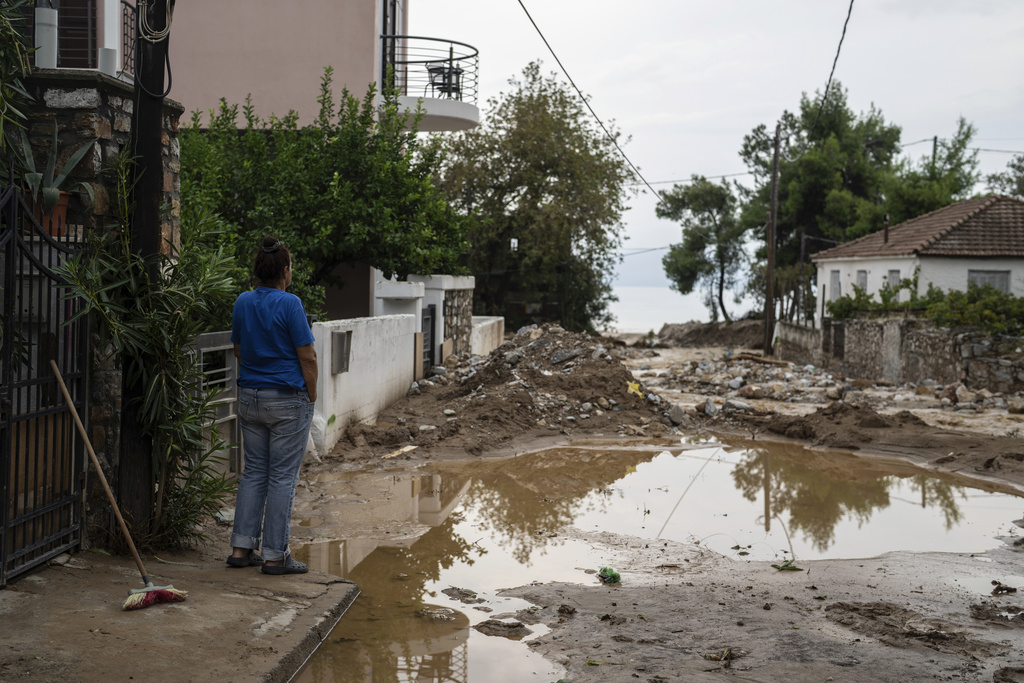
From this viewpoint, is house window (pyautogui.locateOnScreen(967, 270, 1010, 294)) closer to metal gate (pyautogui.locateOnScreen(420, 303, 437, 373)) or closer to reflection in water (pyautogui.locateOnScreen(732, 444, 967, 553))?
reflection in water (pyautogui.locateOnScreen(732, 444, 967, 553))

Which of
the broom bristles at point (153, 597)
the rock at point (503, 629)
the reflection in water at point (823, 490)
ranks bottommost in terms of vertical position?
the reflection in water at point (823, 490)

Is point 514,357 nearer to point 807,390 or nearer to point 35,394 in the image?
point 807,390

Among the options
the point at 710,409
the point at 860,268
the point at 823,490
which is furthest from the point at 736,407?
the point at 860,268

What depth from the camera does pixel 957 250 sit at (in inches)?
1054

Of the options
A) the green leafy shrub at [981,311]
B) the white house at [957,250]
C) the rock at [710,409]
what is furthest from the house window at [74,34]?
the white house at [957,250]

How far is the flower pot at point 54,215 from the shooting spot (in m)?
5.18

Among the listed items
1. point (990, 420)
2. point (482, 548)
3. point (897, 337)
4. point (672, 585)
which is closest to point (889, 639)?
point (672, 585)

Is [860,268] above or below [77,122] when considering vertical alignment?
above

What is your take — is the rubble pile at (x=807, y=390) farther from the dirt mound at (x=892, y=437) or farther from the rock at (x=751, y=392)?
the dirt mound at (x=892, y=437)

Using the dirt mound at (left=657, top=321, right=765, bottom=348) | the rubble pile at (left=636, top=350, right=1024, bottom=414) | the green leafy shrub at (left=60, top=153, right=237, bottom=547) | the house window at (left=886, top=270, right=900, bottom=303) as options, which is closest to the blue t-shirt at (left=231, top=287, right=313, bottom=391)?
the green leafy shrub at (left=60, top=153, right=237, bottom=547)

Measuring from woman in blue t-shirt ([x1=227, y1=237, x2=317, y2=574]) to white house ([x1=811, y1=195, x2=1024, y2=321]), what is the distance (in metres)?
23.7

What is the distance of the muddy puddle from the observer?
493cm

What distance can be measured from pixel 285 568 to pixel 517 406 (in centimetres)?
800

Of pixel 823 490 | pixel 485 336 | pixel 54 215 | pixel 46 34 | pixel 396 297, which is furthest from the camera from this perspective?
pixel 485 336
